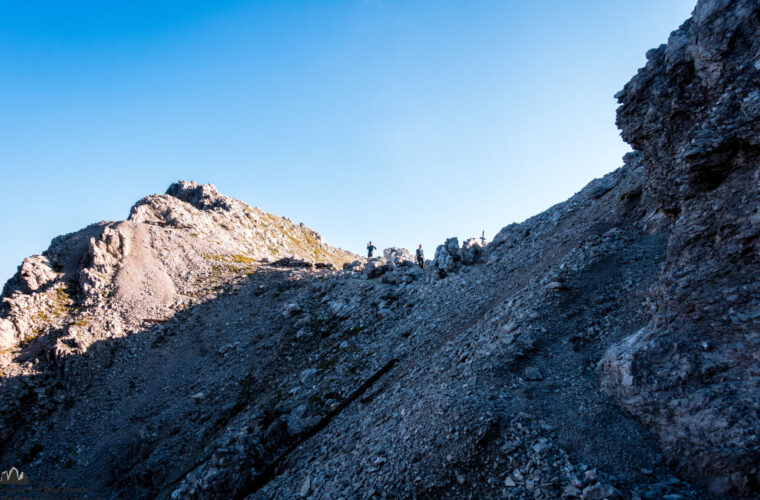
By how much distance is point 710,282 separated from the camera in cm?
1352

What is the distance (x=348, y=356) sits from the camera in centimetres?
3112

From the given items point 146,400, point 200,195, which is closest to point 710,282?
point 146,400

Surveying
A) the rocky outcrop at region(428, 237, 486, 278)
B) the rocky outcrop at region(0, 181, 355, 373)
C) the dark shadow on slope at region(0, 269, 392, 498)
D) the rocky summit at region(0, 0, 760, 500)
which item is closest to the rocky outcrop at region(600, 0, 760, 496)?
the rocky summit at region(0, 0, 760, 500)

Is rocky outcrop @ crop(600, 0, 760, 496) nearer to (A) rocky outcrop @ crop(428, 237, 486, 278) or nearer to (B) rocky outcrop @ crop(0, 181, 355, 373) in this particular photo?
(A) rocky outcrop @ crop(428, 237, 486, 278)

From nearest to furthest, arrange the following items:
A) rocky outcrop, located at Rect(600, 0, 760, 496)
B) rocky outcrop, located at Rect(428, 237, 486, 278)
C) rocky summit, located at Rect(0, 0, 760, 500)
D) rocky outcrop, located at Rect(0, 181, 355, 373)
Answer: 1. rocky outcrop, located at Rect(600, 0, 760, 496)
2. rocky summit, located at Rect(0, 0, 760, 500)
3. rocky outcrop, located at Rect(428, 237, 486, 278)
4. rocky outcrop, located at Rect(0, 181, 355, 373)

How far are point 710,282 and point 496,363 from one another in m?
9.01

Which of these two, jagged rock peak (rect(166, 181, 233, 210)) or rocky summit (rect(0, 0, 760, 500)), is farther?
jagged rock peak (rect(166, 181, 233, 210))

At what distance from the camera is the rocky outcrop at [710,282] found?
10953 millimetres

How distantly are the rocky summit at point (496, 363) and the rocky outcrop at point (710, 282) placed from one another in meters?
0.06

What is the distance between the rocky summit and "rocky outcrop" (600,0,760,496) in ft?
0.21

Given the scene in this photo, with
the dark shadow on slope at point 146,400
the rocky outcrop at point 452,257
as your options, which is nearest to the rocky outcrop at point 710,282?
the dark shadow on slope at point 146,400

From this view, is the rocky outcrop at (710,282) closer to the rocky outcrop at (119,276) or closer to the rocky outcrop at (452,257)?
the rocky outcrop at (452,257)

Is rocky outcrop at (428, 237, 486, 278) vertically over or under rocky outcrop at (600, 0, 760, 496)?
over

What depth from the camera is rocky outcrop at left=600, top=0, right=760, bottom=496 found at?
1095 cm
